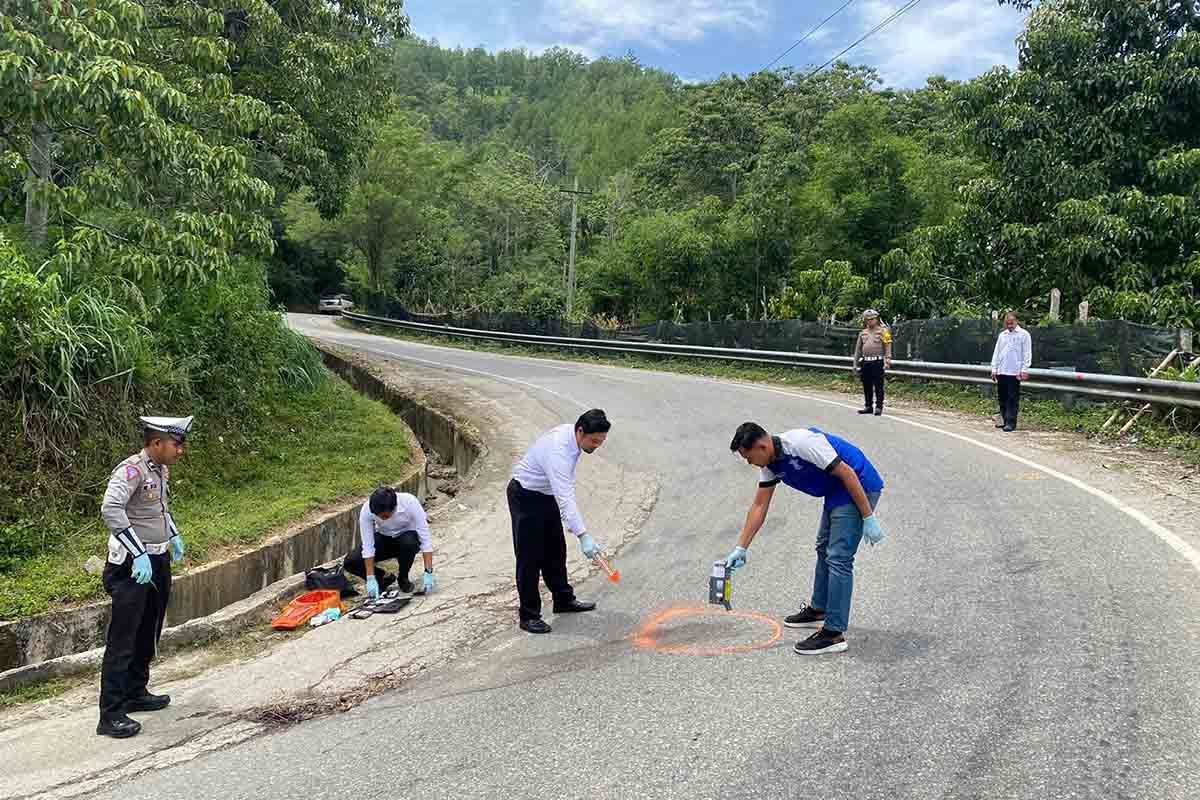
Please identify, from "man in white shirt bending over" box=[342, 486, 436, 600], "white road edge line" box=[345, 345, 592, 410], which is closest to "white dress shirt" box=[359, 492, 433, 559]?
"man in white shirt bending over" box=[342, 486, 436, 600]

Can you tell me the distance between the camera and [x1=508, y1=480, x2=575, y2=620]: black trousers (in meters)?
6.42

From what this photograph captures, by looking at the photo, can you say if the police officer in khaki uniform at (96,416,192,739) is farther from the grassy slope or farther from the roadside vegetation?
the roadside vegetation

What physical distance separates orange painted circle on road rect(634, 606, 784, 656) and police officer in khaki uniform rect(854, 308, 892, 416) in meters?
9.29

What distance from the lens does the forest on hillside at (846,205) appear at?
1806 centimetres

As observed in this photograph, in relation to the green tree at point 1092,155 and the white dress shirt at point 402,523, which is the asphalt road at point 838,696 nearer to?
the white dress shirt at point 402,523

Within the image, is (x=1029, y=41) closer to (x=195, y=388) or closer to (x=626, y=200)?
(x=195, y=388)

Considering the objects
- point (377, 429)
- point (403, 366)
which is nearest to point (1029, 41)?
point (377, 429)

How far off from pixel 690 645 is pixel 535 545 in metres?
1.37

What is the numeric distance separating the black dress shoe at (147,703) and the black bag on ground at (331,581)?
2.25 metres

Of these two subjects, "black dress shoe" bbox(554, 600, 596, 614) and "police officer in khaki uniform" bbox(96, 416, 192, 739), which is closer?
"police officer in khaki uniform" bbox(96, 416, 192, 739)

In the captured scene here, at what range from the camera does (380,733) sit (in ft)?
15.6

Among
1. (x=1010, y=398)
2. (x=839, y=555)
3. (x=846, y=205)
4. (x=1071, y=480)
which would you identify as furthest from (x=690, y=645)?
(x=846, y=205)

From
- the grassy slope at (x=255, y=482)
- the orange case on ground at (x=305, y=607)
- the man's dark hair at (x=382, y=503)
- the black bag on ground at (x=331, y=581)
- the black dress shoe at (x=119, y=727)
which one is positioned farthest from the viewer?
the grassy slope at (x=255, y=482)

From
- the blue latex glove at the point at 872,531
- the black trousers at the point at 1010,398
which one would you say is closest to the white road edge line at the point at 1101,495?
the black trousers at the point at 1010,398
